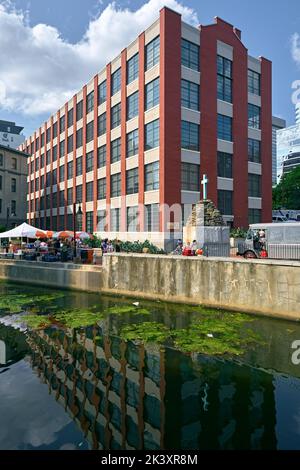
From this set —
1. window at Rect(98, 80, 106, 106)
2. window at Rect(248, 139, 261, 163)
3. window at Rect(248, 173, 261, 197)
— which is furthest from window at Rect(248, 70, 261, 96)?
window at Rect(98, 80, 106, 106)

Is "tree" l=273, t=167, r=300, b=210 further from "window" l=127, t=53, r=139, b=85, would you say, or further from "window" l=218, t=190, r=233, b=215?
A: "window" l=127, t=53, r=139, b=85

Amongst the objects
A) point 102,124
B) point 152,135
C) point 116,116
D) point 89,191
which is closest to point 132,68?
point 116,116

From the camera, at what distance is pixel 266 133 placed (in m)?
38.0

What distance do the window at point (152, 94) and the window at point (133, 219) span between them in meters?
10.6

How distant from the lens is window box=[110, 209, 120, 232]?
35419 millimetres

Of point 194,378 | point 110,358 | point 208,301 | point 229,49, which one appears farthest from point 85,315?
point 229,49

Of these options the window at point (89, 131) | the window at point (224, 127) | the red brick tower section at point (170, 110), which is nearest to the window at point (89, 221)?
the window at point (89, 131)

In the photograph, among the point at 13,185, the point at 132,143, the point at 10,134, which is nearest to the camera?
the point at 132,143

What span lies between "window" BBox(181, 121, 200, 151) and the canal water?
836 inches

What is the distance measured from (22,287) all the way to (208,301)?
13.5 m

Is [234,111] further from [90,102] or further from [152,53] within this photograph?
[90,102]

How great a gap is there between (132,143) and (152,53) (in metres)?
9.02

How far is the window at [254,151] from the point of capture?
3659 centimetres

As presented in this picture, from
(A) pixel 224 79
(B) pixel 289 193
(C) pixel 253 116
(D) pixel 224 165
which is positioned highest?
(A) pixel 224 79
